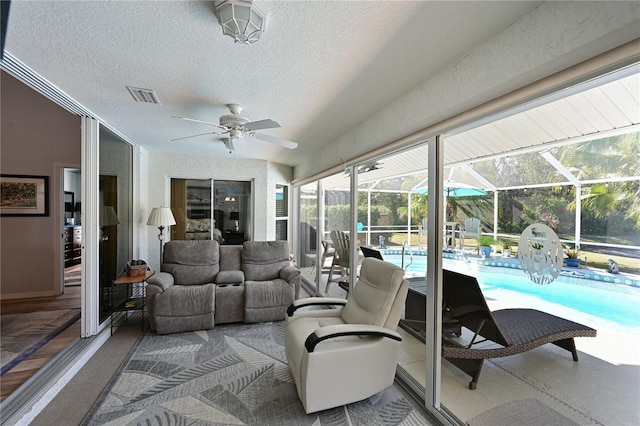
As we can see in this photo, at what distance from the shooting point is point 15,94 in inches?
149

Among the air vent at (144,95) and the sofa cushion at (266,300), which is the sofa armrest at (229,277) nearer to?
the sofa cushion at (266,300)

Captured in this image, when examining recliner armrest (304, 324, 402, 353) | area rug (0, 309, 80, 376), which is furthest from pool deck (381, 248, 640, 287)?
area rug (0, 309, 80, 376)

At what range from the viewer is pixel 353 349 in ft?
6.34

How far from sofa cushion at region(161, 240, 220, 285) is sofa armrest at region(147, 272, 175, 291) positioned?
158 millimetres

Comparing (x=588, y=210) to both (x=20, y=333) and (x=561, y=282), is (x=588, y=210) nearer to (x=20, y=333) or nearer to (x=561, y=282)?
(x=561, y=282)

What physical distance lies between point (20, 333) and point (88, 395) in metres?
1.67

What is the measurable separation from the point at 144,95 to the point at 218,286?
2.34m

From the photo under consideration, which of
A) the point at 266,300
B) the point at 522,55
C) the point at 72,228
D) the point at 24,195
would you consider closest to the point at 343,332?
the point at 266,300

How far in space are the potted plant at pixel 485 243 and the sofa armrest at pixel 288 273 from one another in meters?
2.38


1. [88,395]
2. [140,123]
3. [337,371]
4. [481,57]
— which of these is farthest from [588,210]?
[140,123]

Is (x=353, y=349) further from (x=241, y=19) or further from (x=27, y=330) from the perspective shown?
(x=27, y=330)

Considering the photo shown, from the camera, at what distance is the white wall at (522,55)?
43.6 inches

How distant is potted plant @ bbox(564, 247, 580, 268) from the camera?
1505mm

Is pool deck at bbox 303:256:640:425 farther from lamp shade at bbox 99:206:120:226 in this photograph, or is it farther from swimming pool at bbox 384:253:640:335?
lamp shade at bbox 99:206:120:226
